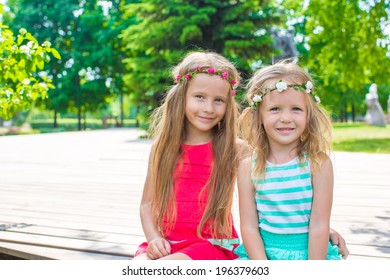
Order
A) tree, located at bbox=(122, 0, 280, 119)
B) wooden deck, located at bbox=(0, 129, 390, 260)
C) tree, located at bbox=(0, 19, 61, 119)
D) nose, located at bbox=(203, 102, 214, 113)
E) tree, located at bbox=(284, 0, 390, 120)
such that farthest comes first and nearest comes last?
tree, located at bbox=(122, 0, 280, 119)
tree, located at bbox=(284, 0, 390, 120)
tree, located at bbox=(0, 19, 61, 119)
wooden deck, located at bbox=(0, 129, 390, 260)
nose, located at bbox=(203, 102, 214, 113)

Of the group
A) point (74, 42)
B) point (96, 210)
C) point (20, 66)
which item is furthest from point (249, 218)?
point (74, 42)

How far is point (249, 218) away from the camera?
2119 mm

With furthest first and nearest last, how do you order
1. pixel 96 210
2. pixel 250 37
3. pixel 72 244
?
1. pixel 250 37
2. pixel 96 210
3. pixel 72 244

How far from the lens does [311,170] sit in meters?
2.06

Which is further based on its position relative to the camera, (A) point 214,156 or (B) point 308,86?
(A) point 214,156

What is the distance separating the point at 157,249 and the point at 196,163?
462 millimetres

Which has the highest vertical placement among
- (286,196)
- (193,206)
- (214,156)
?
(214,156)

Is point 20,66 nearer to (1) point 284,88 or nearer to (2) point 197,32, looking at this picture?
(1) point 284,88

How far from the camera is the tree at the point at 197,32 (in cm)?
1528

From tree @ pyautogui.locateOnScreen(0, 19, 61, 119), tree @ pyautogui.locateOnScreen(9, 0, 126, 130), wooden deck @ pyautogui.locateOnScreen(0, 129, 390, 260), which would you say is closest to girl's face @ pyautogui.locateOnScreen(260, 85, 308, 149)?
wooden deck @ pyautogui.locateOnScreen(0, 129, 390, 260)

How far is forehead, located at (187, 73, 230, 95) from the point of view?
237cm

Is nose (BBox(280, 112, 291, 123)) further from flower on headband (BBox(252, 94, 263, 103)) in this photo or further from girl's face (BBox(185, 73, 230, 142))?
girl's face (BBox(185, 73, 230, 142))

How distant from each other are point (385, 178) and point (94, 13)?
72.5 ft

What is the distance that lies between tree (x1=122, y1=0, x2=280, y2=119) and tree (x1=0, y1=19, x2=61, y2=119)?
1166cm
